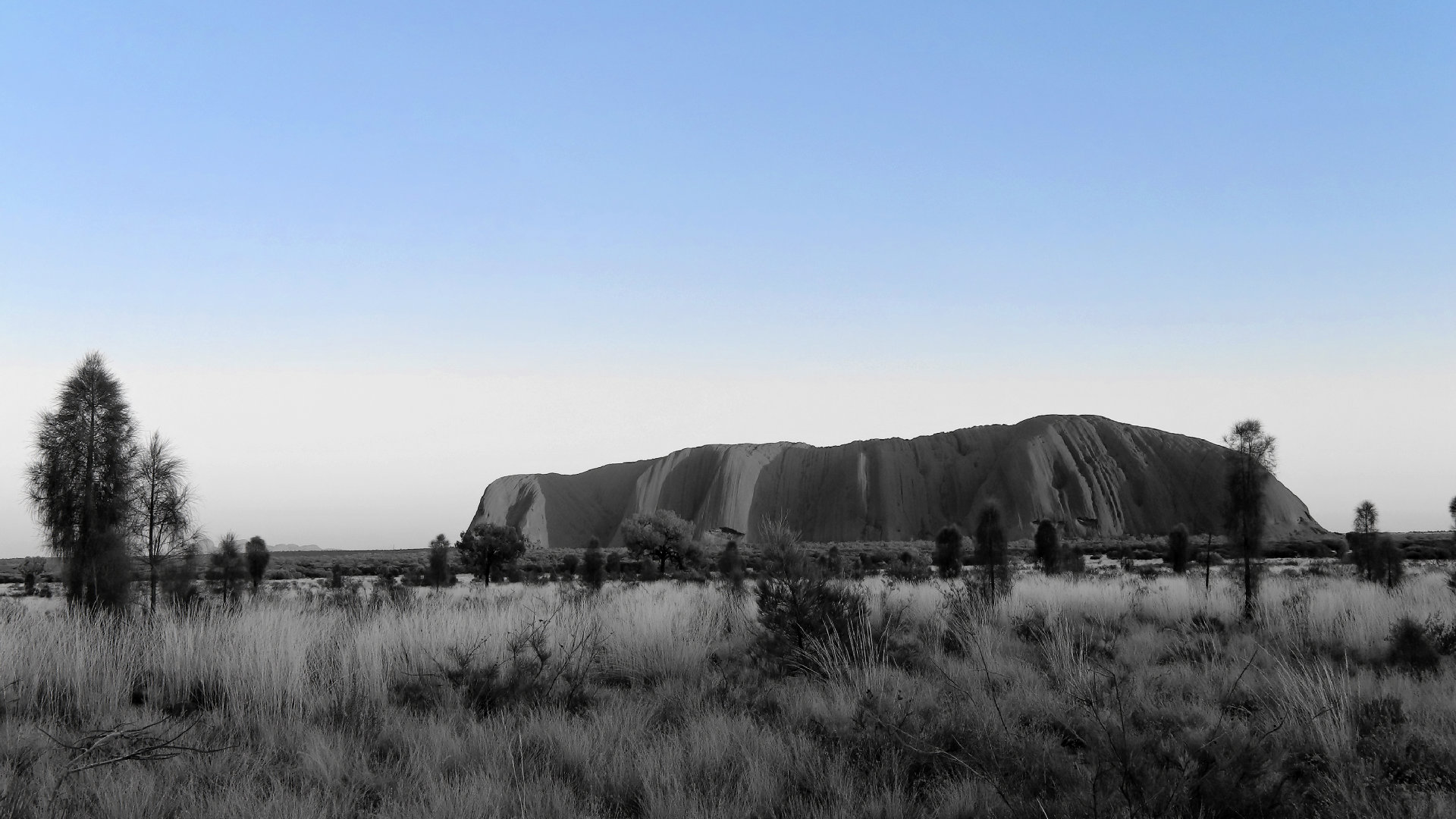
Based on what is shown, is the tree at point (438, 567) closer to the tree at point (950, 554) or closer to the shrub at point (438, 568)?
the shrub at point (438, 568)

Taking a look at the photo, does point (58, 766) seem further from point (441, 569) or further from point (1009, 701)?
point (441, 569)

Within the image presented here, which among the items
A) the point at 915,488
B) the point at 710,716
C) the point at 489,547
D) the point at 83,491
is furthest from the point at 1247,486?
the point at 915,488

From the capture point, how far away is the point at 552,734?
17.0ft

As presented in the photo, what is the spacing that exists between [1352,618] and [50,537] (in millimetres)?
20506

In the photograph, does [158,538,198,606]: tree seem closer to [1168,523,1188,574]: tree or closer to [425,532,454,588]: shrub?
[425,532,454,588]: shrub

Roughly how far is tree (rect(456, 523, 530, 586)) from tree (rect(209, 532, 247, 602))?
1046 centimetres

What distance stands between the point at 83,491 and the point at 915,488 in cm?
8999

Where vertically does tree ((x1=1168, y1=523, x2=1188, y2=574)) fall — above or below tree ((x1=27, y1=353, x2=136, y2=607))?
below

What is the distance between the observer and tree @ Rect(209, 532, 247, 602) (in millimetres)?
27125

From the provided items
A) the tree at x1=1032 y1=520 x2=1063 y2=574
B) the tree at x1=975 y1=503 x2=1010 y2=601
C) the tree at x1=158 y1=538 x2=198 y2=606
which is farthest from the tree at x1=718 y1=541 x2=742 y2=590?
the tree at x1=158 y1=538 x2=198 y2=606

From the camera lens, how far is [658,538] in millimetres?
51062

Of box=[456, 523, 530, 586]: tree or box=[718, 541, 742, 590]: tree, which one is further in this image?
box=[456, 523, 530, 586]: tree

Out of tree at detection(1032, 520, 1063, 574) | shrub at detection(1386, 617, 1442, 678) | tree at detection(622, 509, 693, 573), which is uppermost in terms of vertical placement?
shrub at detection(1386, 617, 1442, 678)

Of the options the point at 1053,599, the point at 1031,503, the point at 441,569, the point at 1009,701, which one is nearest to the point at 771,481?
the point at 1031,503
